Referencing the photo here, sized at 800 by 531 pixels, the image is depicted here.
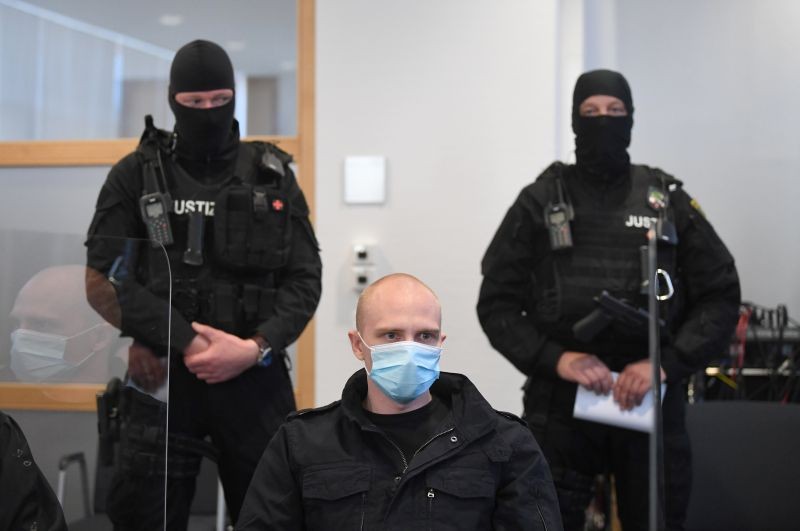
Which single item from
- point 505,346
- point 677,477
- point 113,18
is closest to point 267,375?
point 505,346

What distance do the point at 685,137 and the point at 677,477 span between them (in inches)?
97.3

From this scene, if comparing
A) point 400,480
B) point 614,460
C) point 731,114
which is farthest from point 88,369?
point 731,114

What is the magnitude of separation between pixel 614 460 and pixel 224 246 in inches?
53.9

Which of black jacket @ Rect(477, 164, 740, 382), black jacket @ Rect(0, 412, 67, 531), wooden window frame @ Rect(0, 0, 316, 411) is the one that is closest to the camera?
black jacket @ Rect(0, 412, 67, 531)

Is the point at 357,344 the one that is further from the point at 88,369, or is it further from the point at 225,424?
the point at 225,424

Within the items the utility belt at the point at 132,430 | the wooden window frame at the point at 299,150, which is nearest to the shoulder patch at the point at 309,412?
the utility belt at the point at 132,430

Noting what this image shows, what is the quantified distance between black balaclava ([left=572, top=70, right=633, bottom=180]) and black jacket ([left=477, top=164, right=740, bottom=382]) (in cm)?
6

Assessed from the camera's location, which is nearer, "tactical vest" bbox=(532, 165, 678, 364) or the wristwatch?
the wristwatch

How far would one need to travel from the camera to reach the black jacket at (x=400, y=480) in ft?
5.98

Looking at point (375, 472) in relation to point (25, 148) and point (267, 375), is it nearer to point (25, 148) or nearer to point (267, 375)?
point (267, 375)

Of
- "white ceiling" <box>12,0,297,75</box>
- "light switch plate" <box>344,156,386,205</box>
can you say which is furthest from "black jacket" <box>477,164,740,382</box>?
"white ceiling" <box>12,0,297,75</box>

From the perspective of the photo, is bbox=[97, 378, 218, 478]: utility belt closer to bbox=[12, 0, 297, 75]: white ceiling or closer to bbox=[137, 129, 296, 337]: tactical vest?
bbox=[137, 129, 296, 337]: tactical vest

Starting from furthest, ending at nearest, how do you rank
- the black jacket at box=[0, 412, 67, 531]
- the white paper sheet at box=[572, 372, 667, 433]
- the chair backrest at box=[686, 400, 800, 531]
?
the chair backrest at box=[686, 400, 800, 531] < the white paper sheet at box=[572, 372, 667, 433] < the black jacket at box=[0, 412, 67, 531]

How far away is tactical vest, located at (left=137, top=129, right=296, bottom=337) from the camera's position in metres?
2.72
